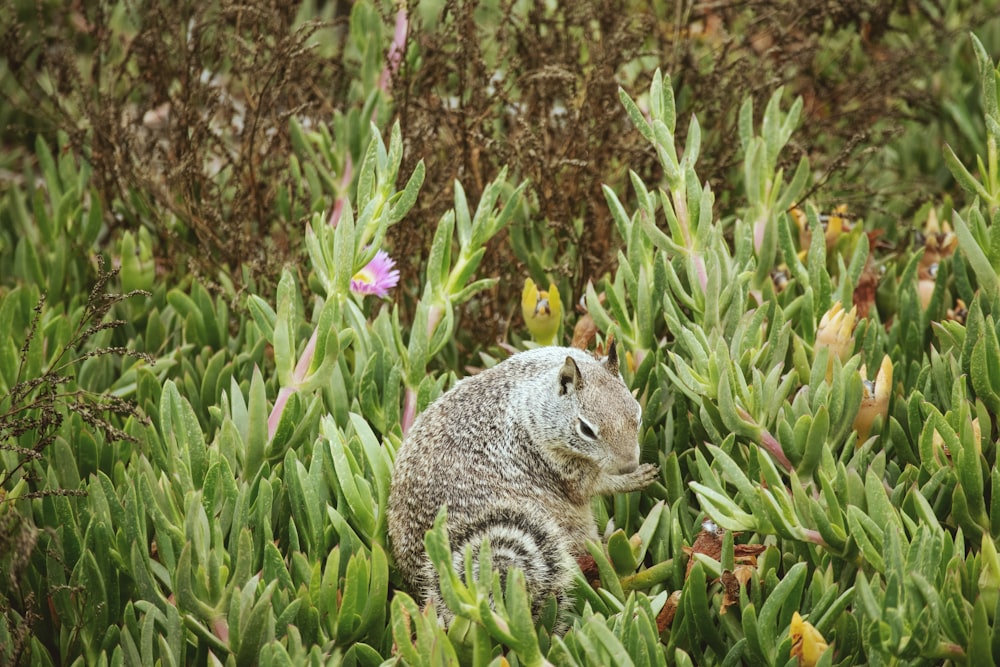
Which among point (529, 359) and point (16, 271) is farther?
point (16, 271)

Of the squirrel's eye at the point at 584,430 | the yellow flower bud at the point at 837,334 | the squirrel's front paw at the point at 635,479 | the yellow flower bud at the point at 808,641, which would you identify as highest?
the yellow flower bud at the point at 837,334

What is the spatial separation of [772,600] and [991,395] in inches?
35.3

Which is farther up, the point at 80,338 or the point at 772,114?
the point at 772,114

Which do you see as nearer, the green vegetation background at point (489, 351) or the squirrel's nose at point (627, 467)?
the green vegetation background at point (489, 351)

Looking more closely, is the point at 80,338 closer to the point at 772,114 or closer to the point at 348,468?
the point at 348,468

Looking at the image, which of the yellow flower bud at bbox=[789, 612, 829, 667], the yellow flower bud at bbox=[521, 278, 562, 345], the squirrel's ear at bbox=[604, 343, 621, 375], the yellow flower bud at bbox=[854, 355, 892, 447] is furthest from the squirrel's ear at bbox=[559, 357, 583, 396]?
the yellow flower bud at bbox=[789, 612, 829, 667]

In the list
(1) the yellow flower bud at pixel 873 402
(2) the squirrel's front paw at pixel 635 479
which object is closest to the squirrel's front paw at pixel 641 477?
(2) the squirrel's front paw at pixel 635 479

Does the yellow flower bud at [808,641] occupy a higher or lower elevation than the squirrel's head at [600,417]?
lower

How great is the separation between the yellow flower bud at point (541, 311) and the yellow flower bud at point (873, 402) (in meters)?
0.96

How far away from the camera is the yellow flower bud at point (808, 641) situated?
2.27 meters

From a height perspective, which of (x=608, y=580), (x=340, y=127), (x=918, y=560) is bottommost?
(x=608, y=580)

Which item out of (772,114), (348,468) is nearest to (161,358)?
(348,468)

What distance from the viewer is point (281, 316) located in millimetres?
2916

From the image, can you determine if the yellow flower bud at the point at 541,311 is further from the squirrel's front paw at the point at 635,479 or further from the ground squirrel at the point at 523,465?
the squirrel's front paw at the point at 635,479
